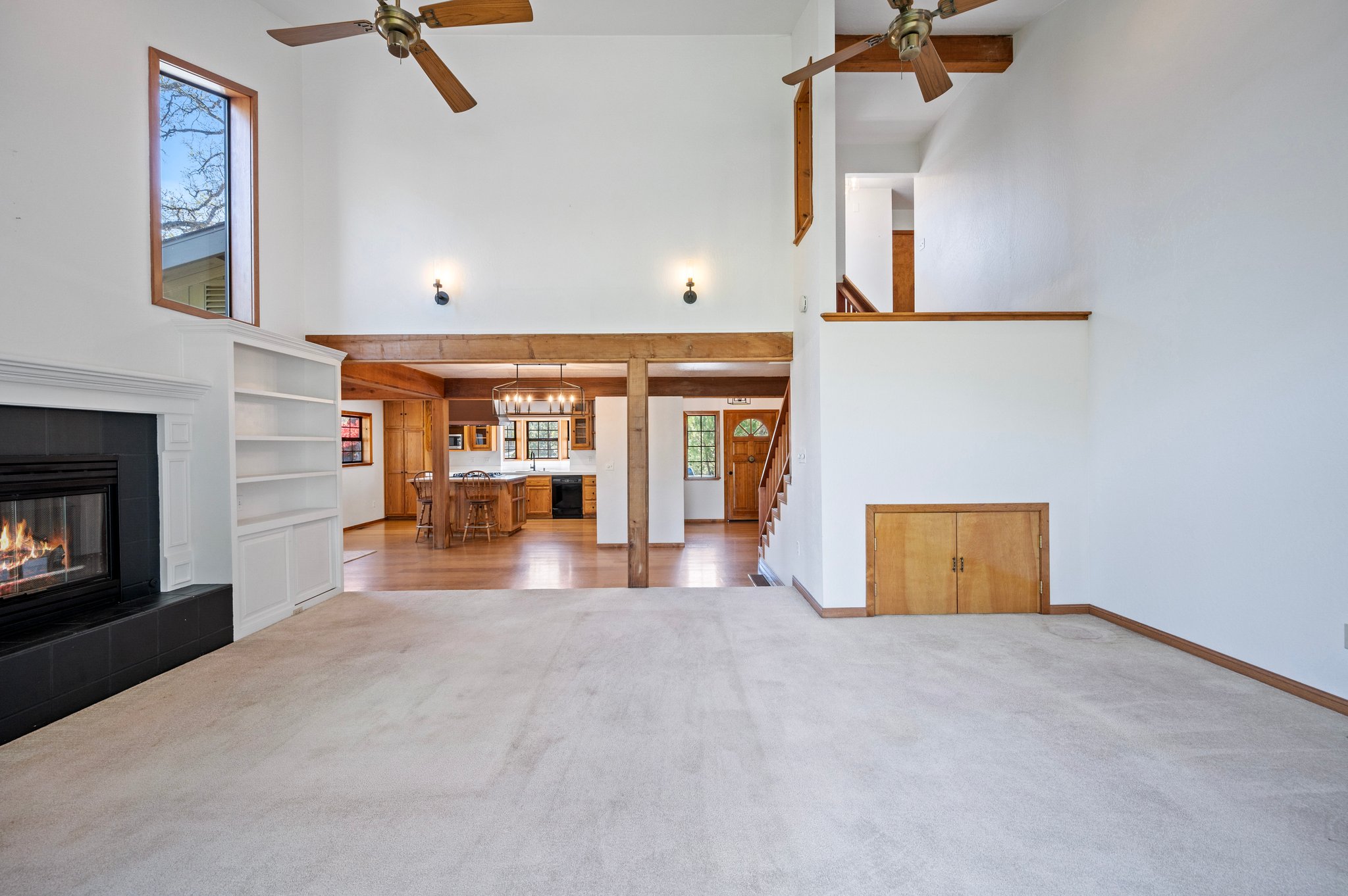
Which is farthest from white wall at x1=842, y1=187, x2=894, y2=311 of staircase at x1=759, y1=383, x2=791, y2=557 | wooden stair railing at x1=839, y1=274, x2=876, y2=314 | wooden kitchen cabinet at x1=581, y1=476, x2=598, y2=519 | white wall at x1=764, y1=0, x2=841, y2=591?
wooden kitchen cabinet at x1=581, y1=476, x2=598, y2=519

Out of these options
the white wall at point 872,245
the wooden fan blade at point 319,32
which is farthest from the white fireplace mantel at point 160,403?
the white wall at point 872,245

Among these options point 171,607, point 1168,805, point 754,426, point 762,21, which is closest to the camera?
point 1168,805

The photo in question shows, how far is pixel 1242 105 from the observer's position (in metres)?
3.23

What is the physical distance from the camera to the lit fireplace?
308 cm

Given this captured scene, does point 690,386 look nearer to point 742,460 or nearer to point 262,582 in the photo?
point 742,460

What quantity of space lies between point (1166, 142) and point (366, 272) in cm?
636

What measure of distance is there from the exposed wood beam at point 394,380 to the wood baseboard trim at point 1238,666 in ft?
22.8

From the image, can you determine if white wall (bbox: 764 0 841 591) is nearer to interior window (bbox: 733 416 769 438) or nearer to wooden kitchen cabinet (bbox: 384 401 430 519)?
interior window (bbox: 733 416 769 438)

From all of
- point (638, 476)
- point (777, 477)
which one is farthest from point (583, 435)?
point (638, 476)

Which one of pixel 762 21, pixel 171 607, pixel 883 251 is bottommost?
pixel 171 607

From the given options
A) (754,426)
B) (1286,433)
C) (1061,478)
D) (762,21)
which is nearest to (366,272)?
(762,21)

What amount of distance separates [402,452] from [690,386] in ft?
21.5

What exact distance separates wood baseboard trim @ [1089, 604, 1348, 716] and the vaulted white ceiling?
5.17 metres

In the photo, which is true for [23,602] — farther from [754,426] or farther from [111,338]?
[754,426]
